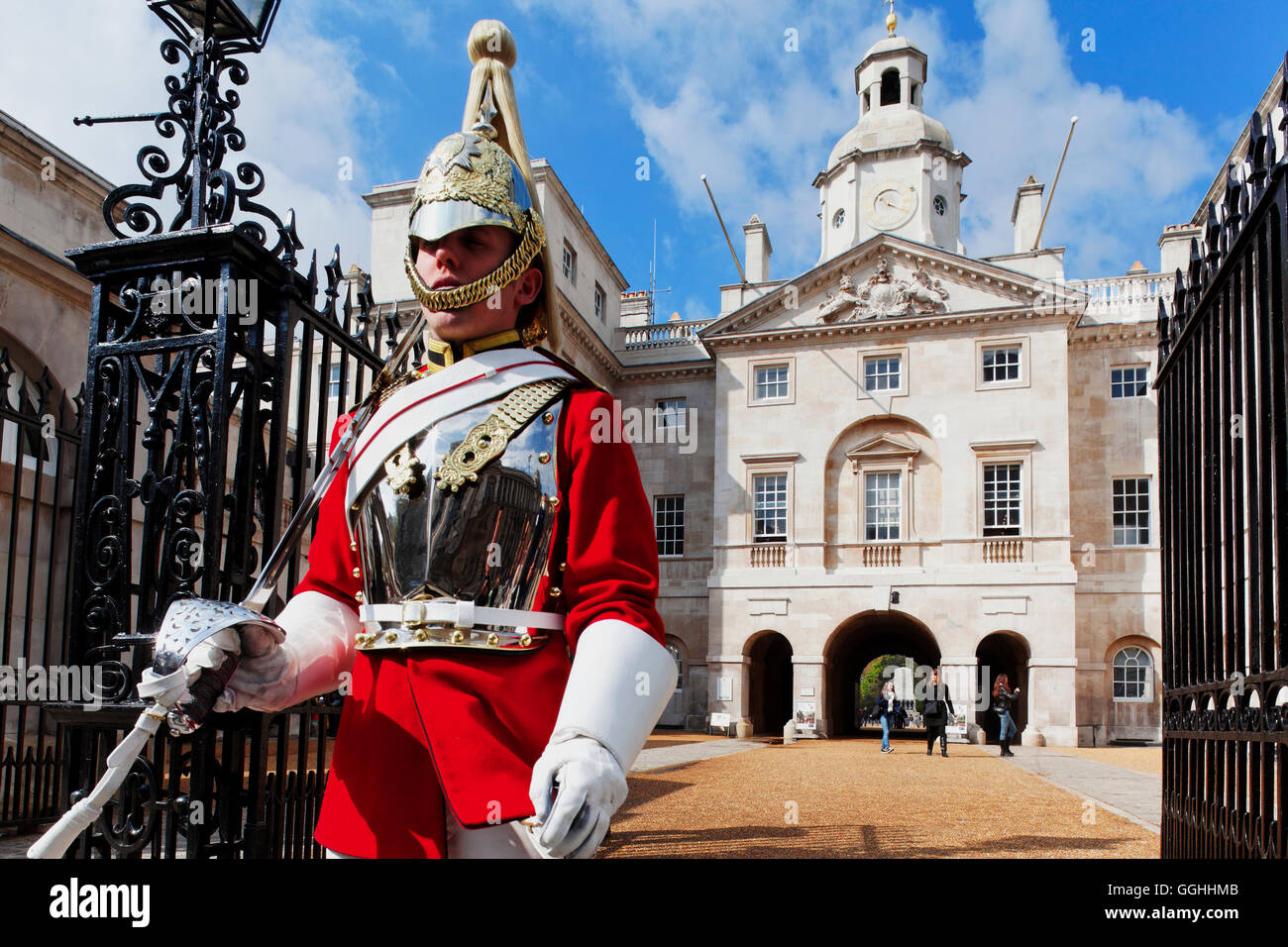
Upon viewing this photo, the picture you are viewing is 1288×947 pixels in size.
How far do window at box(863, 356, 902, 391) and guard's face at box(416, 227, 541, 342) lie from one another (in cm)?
2548

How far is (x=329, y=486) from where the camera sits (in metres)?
2.36

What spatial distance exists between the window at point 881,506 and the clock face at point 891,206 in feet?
31.6

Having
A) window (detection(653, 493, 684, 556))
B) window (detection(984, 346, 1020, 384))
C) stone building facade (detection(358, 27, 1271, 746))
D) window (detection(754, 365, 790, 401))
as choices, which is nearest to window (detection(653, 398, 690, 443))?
stone building facade (detection(358, 27, 1271, 746))

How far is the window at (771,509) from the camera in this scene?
27.0 metres

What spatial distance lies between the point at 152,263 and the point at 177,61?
710mm

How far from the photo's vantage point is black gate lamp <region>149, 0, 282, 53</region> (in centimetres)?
321

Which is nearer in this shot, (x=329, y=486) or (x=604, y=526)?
(x=604, y=526)

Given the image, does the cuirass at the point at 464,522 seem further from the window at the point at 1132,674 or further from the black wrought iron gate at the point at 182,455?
the window at the point at 1132,674

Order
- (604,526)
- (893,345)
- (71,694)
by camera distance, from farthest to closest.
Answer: (893,345) < (71,694) < (604,526)

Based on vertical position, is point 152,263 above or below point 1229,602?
above

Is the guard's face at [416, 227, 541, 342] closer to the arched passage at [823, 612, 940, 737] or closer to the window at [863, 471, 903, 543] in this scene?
the arched passage at [823, 612, 940, 737]

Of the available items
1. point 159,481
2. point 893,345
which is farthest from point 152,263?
point 893,345

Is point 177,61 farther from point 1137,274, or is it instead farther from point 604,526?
point 1137,274

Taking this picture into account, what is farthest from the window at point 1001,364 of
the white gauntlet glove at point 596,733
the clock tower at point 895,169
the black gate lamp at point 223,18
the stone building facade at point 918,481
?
the white gauntlet glove at point 596,733
